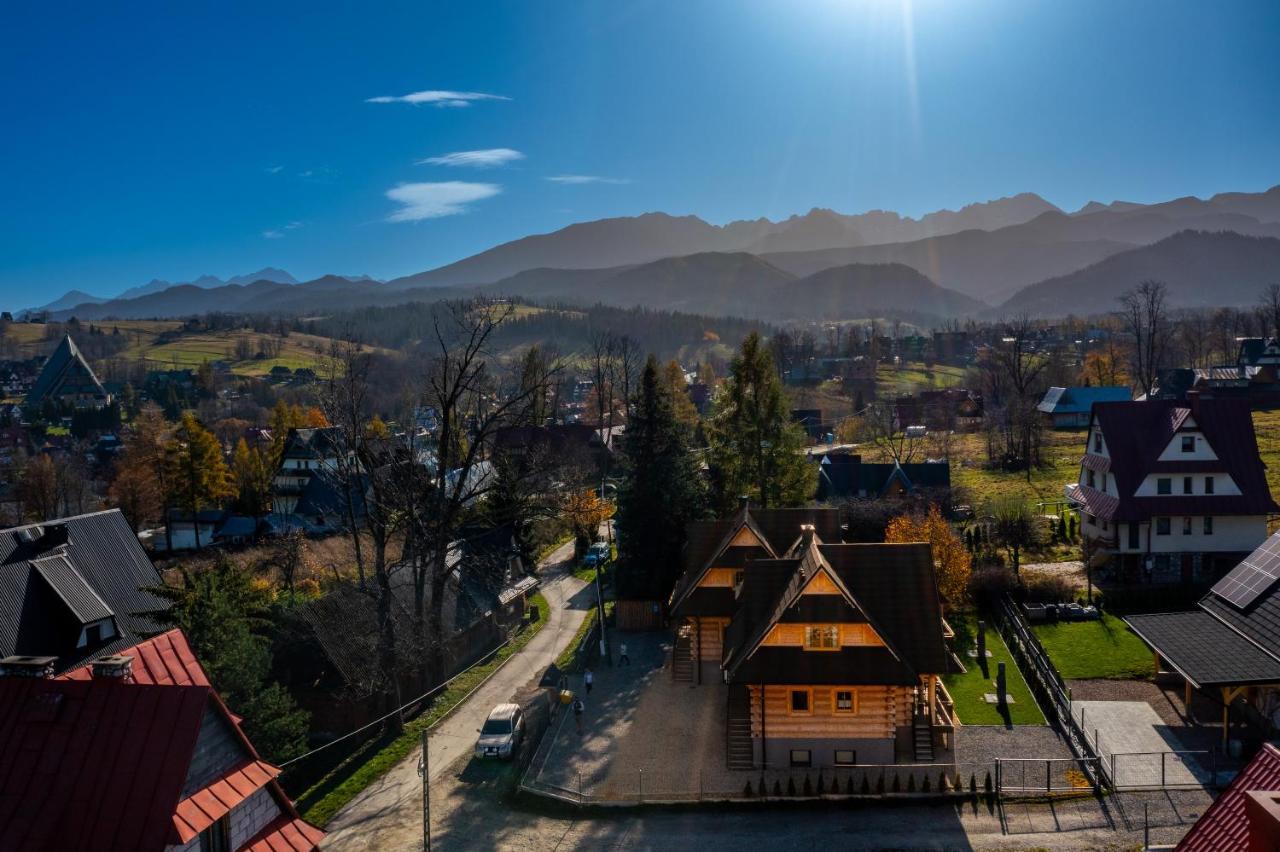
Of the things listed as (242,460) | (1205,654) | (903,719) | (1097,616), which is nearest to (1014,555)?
(1097,616)

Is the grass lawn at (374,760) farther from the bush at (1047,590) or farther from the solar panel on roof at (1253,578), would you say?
the solar panel on roof at (1253,578)

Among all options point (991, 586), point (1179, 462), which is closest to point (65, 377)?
point (991, 586)

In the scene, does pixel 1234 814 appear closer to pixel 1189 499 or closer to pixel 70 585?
pixel 70 585

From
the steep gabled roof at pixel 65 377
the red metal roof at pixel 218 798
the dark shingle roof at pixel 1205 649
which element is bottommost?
the dark shingle roof at pixel 1205 649

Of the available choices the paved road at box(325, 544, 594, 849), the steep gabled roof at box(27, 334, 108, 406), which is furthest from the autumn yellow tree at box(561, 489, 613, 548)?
the steep gabled roof at box(27, 334, 108, 406)

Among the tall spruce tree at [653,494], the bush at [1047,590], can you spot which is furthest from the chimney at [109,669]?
the bush at [1047,590]

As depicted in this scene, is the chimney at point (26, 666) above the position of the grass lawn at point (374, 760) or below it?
above

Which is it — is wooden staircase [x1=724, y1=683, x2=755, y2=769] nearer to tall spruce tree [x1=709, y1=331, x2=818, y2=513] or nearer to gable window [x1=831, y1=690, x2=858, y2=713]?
gable window [x1=831, y1=690, x2=858, y2=713]
